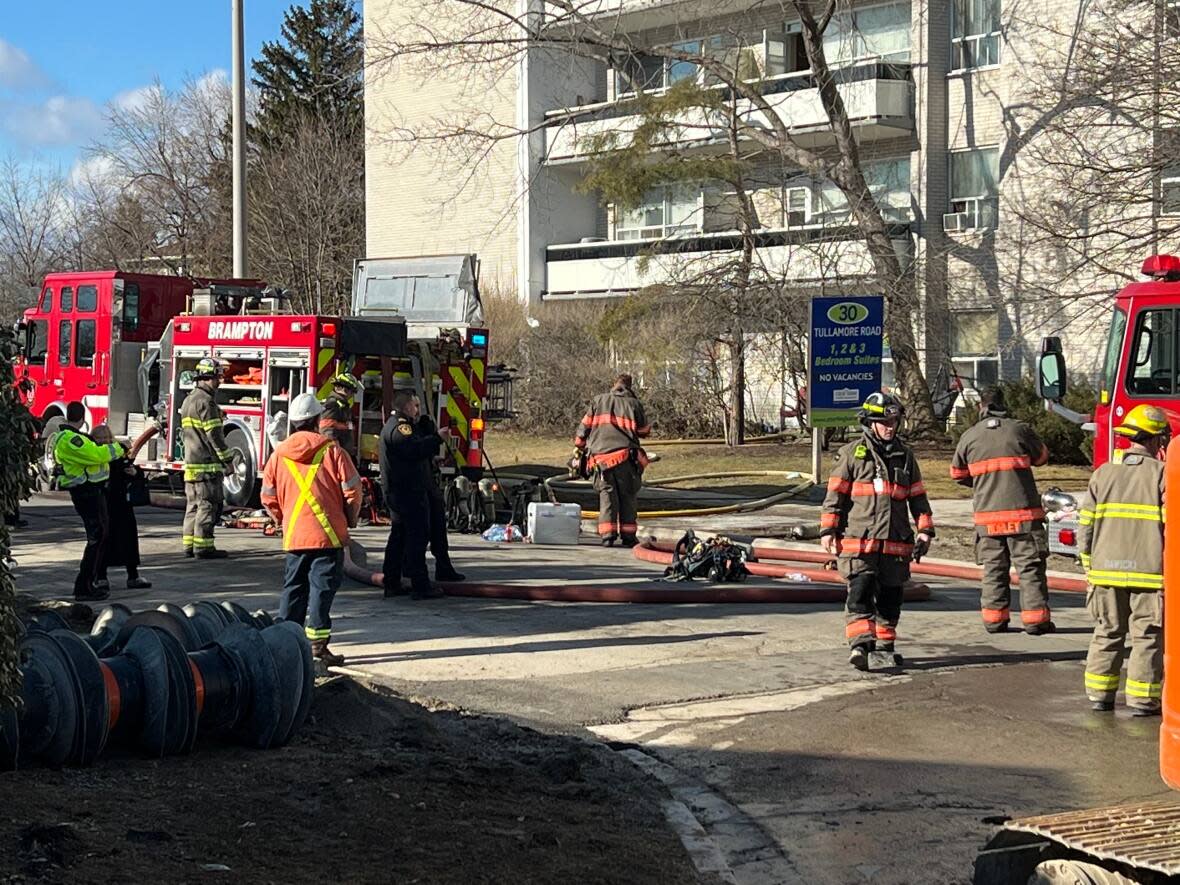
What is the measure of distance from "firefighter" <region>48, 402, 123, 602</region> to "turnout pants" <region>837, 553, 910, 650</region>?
19.9 ft

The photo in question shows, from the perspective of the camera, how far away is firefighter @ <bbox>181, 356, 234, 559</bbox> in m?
14.4

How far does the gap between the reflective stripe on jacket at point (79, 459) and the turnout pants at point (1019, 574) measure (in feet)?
23.1

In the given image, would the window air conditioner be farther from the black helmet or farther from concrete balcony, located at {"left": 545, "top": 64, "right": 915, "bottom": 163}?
the black helmet

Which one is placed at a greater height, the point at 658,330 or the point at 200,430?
the point at 658,330

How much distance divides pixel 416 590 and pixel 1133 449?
6.01 meters

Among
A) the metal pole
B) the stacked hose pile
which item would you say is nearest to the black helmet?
the stacked hose pile

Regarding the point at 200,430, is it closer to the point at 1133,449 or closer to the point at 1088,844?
the point at 1133,449

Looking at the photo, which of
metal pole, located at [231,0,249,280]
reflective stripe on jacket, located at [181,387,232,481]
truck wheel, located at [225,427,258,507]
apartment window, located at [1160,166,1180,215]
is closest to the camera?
reflective stripe on jacket, located at [181,387,232,481]

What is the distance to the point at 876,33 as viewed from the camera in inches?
1217

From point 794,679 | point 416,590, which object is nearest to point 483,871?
point 794,679

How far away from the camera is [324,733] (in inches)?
284

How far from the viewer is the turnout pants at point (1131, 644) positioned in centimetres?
827

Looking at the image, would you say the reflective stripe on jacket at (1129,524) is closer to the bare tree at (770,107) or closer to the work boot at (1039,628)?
the work boot at (1039,628)

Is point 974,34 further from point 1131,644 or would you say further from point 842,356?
point 1131,644
